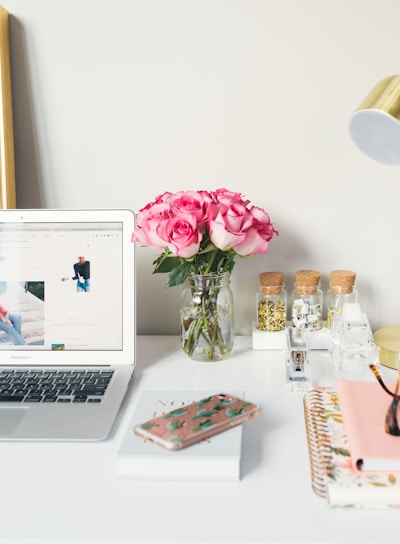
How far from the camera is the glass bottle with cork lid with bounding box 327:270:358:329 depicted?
45.8 inches

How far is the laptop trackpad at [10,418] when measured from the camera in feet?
2.88

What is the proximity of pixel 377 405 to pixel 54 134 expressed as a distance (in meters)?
0.76

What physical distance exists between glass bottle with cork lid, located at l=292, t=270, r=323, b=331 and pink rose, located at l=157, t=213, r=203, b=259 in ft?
0.81

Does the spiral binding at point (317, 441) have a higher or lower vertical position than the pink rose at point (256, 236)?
lower

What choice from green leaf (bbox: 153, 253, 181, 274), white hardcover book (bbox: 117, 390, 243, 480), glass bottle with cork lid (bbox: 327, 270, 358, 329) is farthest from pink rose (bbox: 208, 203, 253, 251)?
white hardcover book (bbox: 117, 390, 243, 480)

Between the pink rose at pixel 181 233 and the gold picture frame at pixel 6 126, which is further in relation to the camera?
the gold picture frame at pixel 6 126

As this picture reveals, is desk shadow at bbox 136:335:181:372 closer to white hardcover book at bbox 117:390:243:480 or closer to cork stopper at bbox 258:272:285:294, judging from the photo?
cork stopper at bbox 258:272:285:294

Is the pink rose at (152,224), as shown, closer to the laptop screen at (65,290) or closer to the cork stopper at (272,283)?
the laptop screen at (65,290)

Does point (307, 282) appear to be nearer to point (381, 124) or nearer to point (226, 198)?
point (226, 198)

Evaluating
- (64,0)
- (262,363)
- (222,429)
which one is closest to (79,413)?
(222,429)

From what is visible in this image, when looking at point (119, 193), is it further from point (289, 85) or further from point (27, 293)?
point (289, 85)

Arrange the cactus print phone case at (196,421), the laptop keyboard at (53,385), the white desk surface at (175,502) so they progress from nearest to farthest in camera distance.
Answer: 1. the white desk surface at (175,502)
2. the cactus print phone case at (196,421)
3. the laptop keyboard at (53,385)

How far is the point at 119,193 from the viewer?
1250 millimetres

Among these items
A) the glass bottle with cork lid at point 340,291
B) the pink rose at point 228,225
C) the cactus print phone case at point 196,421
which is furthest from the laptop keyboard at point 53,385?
the glass bottle with cork lid at point 340,291
